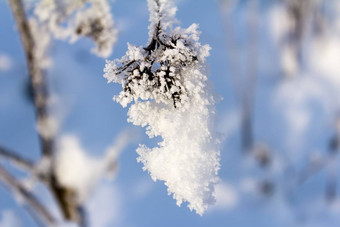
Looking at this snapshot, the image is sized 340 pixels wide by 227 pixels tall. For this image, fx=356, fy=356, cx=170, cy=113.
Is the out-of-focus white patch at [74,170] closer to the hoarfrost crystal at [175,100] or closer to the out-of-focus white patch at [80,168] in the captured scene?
the out-of-focus white patch at [80,168]

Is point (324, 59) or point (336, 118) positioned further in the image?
point (324, 59)

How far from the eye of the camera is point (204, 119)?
61cm

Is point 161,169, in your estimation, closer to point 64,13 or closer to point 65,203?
point 64,13

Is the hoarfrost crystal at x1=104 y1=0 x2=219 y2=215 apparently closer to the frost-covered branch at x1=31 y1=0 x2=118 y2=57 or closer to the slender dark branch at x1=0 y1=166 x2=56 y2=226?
the frost-covered branch at x1=31 y1=0 x2=118 y2=57

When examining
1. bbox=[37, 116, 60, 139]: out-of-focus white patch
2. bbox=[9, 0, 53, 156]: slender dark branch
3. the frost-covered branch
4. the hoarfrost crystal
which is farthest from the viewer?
bbox=[37, 116, 60, 139]: out-of-focus white patch

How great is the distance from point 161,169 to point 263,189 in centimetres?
354

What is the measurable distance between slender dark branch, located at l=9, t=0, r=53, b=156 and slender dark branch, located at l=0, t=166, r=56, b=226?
295 millimetres

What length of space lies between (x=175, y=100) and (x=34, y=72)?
129 centimetres

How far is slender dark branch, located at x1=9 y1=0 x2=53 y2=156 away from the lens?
1.27 metres

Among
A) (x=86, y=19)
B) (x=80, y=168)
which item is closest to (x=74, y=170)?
(x=80, y=168)

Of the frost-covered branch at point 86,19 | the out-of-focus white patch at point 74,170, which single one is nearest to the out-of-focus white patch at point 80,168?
the out-of-focus white patch at point 74,170

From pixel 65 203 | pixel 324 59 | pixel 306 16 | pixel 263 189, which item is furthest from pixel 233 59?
pixel 65 203

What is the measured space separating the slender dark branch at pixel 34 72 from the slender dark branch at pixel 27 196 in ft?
0.97

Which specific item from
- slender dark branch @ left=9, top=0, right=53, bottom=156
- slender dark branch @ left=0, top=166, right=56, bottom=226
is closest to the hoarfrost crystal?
slender dark branch @ left=9, top=0, right=53, bottom=156
